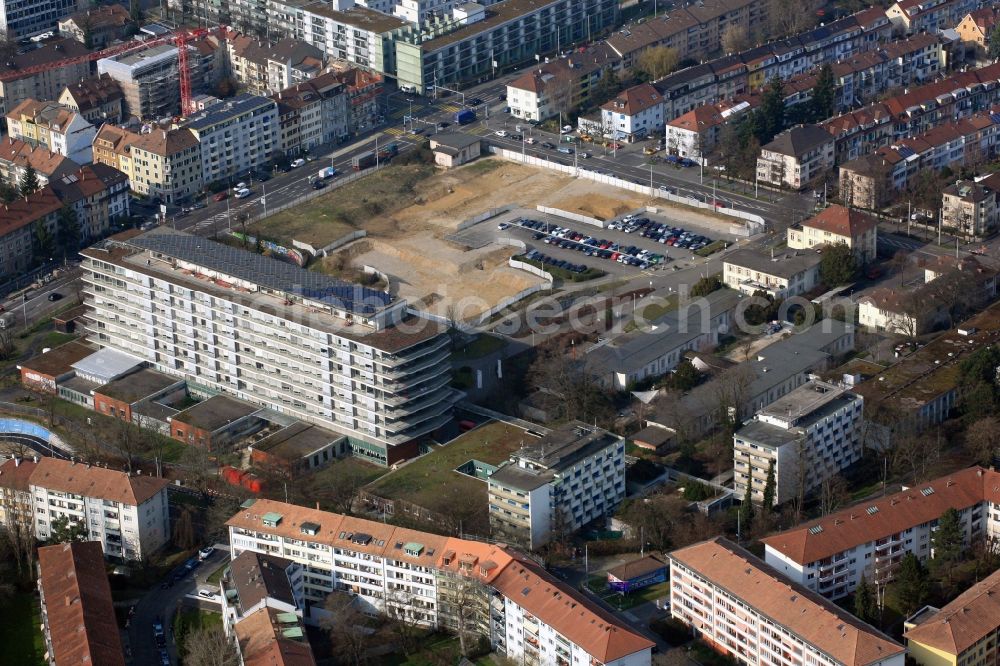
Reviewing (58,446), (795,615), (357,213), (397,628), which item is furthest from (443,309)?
(795,615)

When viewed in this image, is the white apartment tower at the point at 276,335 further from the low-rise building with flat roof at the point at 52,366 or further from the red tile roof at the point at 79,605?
the red tile roof at the point at 79,605

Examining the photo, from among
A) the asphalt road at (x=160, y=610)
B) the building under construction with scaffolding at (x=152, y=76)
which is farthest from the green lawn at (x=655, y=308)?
the building under construction with scaffolding at (x=152, y=76)

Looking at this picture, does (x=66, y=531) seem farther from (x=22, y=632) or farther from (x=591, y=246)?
(x=591, y=246)

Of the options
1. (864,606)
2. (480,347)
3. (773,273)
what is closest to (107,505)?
(480,347)

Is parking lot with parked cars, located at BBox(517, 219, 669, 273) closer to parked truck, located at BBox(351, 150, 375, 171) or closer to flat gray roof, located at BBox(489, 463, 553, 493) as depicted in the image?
parked truck, located at BBox(351, 150, 375, 171)

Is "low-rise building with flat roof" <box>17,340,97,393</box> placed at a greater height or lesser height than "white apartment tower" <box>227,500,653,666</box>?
lesser

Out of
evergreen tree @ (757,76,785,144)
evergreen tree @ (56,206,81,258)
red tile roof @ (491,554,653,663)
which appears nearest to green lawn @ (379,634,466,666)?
red tile roof @ (491,554,653,663)
